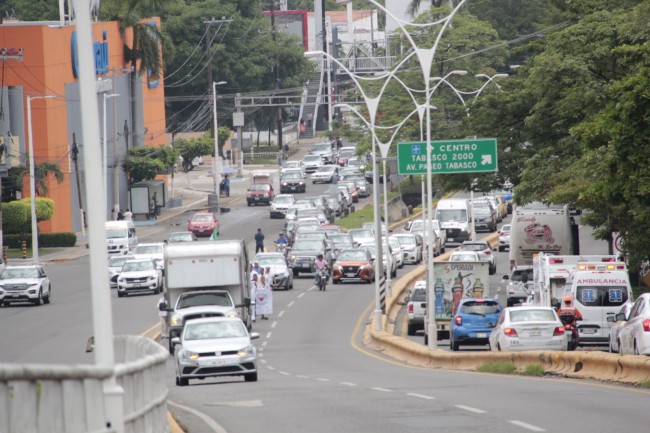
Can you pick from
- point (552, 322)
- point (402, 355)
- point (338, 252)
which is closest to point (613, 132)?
point (552, 322)

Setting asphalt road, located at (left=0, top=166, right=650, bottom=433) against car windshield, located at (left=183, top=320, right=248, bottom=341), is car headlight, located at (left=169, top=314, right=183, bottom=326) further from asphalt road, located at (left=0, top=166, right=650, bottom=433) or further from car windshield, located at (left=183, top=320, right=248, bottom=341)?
car windshield, located at (left=183, top=320, right=248, bottom=341)

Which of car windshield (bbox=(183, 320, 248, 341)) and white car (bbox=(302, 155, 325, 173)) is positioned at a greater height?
white car (bbox=(302, 155, 325, 173))

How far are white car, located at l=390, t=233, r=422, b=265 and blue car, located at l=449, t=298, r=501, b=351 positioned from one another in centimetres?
2886

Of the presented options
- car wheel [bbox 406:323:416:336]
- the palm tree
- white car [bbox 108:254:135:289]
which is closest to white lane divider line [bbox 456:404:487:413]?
car wheel [bbox 406:323:416:336]

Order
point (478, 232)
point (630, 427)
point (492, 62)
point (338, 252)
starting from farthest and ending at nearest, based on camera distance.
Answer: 1. point (492, 62)
2. point (478, 232)
3. point (338, 252)
4. point (630, 427)

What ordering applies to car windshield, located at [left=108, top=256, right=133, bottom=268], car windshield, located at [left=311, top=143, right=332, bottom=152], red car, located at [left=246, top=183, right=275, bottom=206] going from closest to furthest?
car windshield, located at [left=108, top=256, right=133, bottom=268]
red car, located at [left=246, top=183, right=275, bottom=206]
car windshield, located at [left=311, top=143, right=332, bottom=152]

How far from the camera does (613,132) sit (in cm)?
2284

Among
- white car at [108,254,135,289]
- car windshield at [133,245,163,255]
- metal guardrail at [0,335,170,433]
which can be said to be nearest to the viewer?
metal guardrail at [0,335,170,433]

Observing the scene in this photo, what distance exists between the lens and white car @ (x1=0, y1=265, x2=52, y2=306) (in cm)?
4731

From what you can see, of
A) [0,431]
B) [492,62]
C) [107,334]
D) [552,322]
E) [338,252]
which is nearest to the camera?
[0,431]

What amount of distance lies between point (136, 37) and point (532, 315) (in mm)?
61283

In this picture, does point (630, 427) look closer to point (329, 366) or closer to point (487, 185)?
point (329, 366)

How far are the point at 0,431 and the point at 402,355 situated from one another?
985 inches

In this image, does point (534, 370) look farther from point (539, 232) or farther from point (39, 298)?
point (39, 298)
